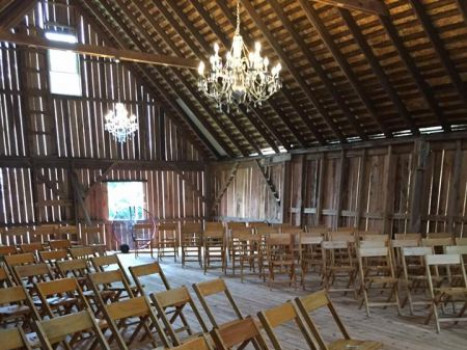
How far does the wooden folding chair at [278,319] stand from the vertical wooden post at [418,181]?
281 inches

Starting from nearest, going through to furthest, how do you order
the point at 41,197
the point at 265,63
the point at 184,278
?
1. the point at 265,63
2. the point at 184,278
3. the point at 41,197

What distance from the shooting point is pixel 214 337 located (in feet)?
9.57

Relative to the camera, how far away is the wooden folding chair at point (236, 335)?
2918mm

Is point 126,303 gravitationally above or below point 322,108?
below

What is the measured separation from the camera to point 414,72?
8.43m

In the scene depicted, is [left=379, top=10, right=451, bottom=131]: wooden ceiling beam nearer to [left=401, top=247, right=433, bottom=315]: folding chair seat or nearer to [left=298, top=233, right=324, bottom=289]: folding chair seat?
[left=401, top=247, right=433, bottom=315]: folding chair seat

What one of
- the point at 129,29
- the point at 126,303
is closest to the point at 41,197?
the point at 129,29

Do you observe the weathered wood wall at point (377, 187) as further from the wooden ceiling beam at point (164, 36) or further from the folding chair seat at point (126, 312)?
the folding chair seat at point (126, 312)

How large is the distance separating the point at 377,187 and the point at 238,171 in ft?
18.3

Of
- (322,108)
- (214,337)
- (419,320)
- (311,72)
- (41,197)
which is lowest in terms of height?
(419,320)

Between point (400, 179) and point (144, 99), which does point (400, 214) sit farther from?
point (144, 99)

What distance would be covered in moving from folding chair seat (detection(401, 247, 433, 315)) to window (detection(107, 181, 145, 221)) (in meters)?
8.90

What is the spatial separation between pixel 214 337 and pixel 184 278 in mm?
6568

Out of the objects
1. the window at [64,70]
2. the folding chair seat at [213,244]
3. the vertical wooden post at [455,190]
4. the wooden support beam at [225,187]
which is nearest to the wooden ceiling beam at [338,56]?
the vertical wooden post at [455,190]
